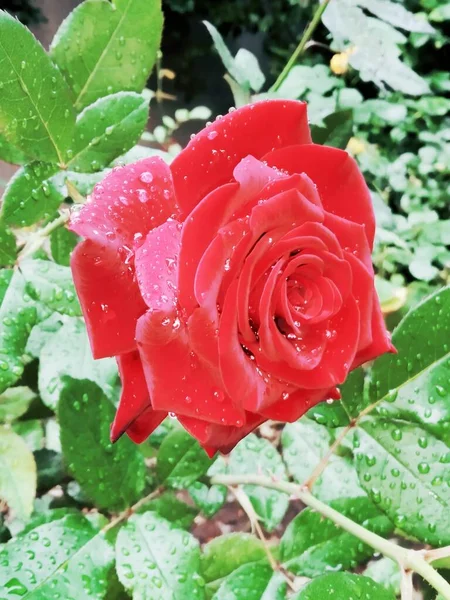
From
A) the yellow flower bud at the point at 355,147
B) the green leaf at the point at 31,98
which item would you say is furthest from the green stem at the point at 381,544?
the yellow flower bud at the point at 355,147

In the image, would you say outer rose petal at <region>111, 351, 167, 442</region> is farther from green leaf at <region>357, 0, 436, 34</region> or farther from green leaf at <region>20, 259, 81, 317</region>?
green leaf at <region>357, 0, 436, 34</region>

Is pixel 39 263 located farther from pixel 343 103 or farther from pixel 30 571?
pixel 343 103

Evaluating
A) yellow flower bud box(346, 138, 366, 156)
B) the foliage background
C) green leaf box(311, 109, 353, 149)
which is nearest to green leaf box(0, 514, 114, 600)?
the foliage background

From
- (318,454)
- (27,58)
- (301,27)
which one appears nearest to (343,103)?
(301,27)

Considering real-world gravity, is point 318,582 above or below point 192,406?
below

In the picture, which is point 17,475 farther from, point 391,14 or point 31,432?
point 391,14
